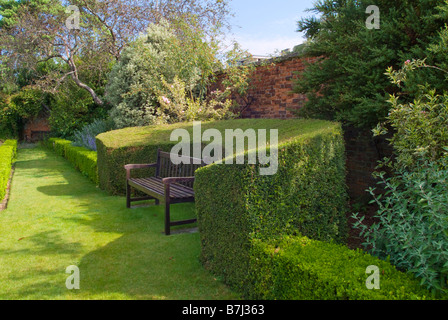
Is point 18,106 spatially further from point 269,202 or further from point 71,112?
point 269,202

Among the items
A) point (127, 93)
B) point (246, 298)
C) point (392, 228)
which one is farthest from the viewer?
point (127, 93)

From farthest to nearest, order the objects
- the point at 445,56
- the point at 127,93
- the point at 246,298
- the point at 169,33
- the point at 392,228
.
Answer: the point at 169,33 → the point at 127,93 → the point at 445,56 → the point at 246,298 → the point at 392,228

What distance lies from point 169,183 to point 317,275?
9.40 ft

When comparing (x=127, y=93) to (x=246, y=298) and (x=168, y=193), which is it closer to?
(x=168, y=193)

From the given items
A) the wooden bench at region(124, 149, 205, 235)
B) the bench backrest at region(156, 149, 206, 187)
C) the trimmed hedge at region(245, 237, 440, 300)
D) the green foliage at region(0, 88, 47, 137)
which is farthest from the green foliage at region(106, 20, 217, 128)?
the green foliage at region(0, 88, 47, 137)

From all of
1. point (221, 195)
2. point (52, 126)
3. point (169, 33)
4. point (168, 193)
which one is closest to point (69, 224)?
point (168, 193)

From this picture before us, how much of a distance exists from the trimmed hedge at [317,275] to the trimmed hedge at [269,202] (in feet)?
0.46

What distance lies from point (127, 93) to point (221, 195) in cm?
868

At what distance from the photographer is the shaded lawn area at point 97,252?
3314mm

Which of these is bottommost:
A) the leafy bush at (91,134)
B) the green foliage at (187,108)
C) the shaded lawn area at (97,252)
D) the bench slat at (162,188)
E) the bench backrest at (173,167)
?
the shaded lawn area at (97,252)

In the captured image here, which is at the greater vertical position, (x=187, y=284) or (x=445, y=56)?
(x=445, y=56)

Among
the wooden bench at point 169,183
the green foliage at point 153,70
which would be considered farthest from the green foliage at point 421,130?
the green foliage at point 153,70

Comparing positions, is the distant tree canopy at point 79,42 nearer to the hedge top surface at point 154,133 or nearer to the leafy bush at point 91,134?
the leafy bush at point 91,134

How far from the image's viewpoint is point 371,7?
15.9 feet
